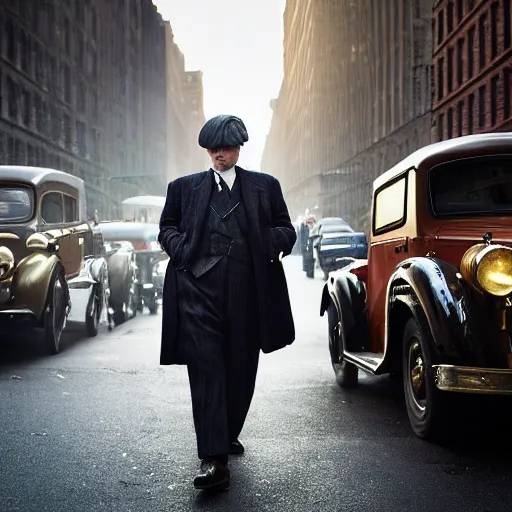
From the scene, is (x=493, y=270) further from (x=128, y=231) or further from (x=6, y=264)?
(x=128, y=231)

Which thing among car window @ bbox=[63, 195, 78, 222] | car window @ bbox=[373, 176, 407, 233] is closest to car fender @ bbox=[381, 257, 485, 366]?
car window @ bbox=[373, 176, 407, 233]

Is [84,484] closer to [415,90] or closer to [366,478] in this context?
[366,478]

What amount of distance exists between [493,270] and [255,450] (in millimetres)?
1697

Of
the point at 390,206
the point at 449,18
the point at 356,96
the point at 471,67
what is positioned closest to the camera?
the point at 390,206

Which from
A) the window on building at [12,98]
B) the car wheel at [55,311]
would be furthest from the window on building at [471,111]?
the car wheel at [55,311]

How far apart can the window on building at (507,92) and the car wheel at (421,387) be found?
31121mm

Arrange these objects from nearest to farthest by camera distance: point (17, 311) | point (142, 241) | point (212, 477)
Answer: point (212, 477) → point (17, 311) → point (142, 241)

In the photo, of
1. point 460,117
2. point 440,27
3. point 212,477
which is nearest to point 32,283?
point 212,477

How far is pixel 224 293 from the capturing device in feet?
12.8

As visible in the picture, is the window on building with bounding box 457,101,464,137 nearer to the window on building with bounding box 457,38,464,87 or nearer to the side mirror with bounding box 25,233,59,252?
the window on building with bounding box 457,38,464,87

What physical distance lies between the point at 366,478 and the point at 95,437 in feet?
5.93

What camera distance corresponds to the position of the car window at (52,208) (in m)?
9.14

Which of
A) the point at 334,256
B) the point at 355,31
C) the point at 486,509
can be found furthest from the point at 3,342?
the point at 355,31

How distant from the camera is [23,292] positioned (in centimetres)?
802
